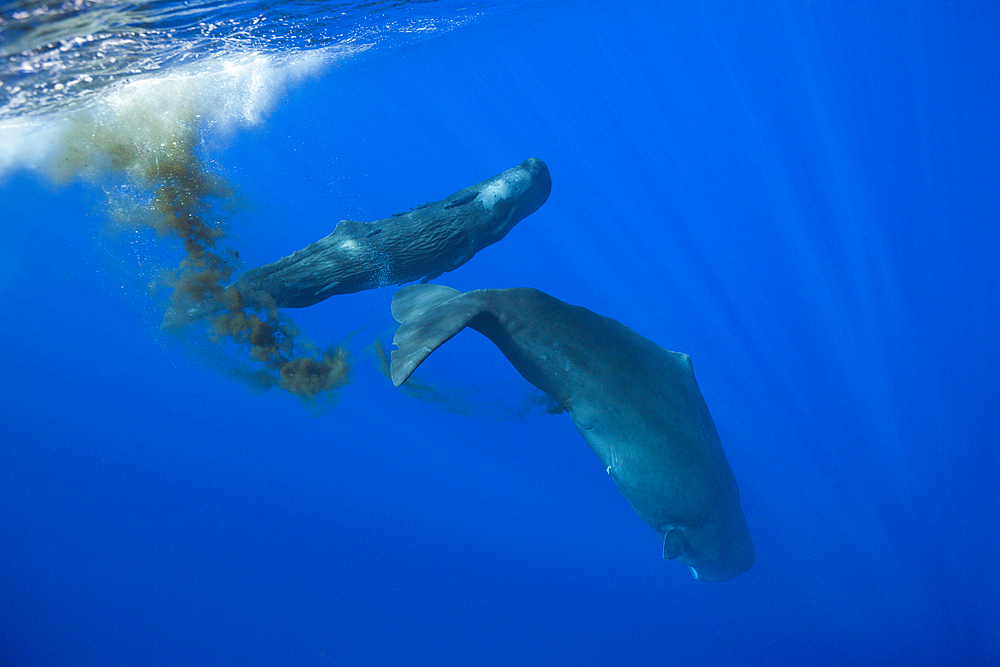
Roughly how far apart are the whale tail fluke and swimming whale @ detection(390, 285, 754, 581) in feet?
0.05

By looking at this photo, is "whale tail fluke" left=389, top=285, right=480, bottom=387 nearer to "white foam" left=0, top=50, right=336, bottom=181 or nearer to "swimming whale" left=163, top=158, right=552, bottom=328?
"swimming whale" left=163, top=158, right=552, bottom=328

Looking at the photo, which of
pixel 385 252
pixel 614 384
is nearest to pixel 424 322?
pixel 614 384

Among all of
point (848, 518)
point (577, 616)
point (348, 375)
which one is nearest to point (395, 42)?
point (348, 375)

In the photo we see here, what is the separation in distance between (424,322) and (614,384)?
6.37 ft

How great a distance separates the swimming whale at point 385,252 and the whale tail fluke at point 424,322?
117 centimetres

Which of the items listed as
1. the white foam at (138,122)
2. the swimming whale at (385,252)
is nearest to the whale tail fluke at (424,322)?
the swimming whale at (385,252)

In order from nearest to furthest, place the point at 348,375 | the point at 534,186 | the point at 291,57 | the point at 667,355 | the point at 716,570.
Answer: the point at 667,355 < the point at 716,570 < the point at 534,186 < the point at 348,375 < the point at 291,57

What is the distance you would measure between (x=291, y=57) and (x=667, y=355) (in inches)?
507

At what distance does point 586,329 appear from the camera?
170 inches

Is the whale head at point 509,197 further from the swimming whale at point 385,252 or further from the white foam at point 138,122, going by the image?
the white foam at point 138,122

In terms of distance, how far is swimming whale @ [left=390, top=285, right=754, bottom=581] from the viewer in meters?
4.23

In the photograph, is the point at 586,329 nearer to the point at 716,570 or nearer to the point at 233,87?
the point at 716,570

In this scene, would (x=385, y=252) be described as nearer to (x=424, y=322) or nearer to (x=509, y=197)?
(x=509, y=197)

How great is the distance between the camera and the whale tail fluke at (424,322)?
355 centimetres
